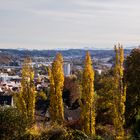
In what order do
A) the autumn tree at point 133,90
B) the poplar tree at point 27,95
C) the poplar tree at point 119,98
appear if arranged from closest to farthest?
1. the poplar tree at point 119,98
2. the poplar tree at point 27,95
3. the autumn tree at point 133,90

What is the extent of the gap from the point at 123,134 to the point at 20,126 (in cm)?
857

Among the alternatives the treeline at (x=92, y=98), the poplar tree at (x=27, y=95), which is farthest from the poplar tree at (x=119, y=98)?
the poplar tree at (x=27, y=95)

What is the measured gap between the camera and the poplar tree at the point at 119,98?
3242 cm

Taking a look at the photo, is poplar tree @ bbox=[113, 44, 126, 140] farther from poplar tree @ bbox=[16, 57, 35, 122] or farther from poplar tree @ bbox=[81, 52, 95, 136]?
poplar tree @ bbox=[16, 57, 35, 122]

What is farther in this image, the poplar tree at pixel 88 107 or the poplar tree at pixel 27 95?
the poplar tree at pixel 27 95

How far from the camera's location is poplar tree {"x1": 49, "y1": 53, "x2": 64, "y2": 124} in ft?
119

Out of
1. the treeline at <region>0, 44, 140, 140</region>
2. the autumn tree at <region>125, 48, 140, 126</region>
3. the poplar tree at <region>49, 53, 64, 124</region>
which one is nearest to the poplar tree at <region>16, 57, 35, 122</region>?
the treeline at <region>0, 44, 140, 140</region>

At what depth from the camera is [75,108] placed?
59.4 metres

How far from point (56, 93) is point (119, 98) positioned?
584 centimetres

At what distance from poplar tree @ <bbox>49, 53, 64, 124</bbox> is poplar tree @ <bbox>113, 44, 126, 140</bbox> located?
4941mm

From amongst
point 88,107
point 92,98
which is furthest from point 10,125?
point 92,98

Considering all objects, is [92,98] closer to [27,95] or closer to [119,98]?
[119,98]

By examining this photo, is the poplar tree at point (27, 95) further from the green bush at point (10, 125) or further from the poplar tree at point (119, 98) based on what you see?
the green bush at point (10, 125)

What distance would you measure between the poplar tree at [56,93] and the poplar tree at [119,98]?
4.94 metres
